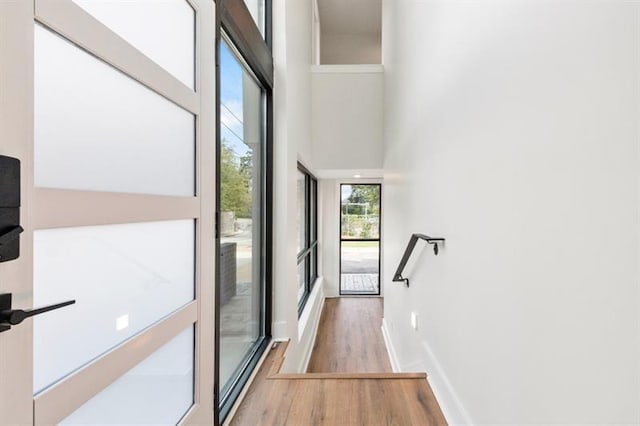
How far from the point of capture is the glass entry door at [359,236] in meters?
6.78

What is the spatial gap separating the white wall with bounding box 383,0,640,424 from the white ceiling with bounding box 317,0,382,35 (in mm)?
4640

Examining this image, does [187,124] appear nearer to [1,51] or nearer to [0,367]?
[1,51]

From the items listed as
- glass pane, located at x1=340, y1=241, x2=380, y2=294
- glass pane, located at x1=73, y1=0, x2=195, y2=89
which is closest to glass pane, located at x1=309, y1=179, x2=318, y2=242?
glass pane, located at x1=340, y1=241, x2=380, y2=294

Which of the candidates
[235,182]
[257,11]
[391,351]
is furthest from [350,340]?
[257,11]

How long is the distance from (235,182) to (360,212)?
4.84 metres

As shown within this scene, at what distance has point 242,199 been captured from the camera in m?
2.32

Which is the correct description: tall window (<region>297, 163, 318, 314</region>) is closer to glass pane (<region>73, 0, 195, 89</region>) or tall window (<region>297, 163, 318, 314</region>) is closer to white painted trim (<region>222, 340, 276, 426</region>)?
white painted trim (<region>222, 340, 276, 426</region>)

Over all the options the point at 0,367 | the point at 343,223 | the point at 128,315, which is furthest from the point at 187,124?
the point at 343,223

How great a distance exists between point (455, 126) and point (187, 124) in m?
1.24

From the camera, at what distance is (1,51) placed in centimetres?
63

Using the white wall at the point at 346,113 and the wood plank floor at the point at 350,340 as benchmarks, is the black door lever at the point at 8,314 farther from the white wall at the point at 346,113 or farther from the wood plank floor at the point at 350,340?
the white wall at the point at 346,113

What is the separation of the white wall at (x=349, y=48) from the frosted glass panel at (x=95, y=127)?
261 inches

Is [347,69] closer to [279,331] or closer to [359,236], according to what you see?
[359,236]

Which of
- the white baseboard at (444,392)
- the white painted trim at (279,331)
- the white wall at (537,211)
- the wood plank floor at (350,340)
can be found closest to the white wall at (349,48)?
the wood plank floor at (350,340)
